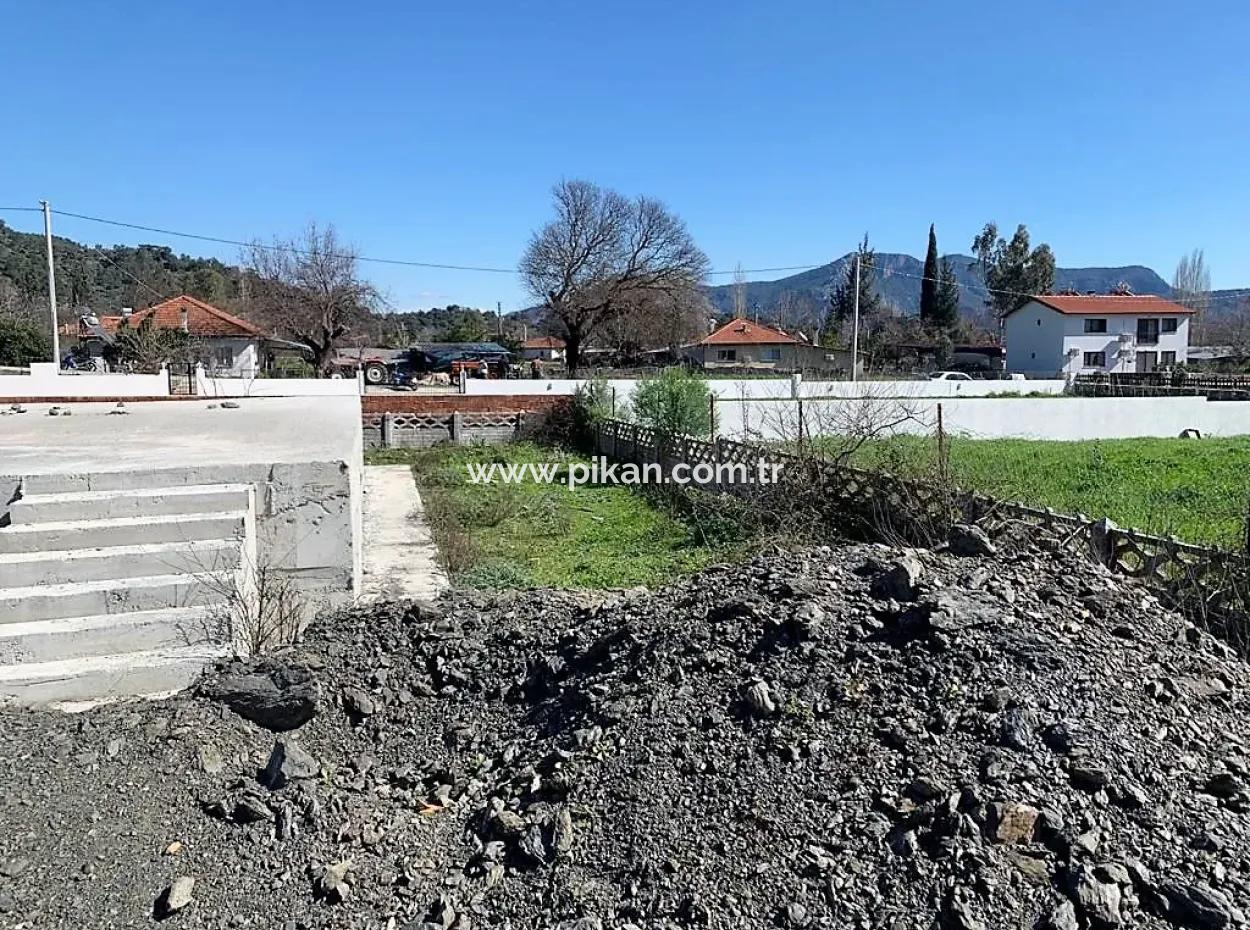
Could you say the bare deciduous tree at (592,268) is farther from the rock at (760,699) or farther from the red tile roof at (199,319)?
the rock at (760,699)

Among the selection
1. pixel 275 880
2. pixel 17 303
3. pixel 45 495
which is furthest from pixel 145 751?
pixel 17 303

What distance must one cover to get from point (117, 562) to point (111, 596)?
0.74 ft

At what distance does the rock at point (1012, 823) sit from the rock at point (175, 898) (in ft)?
7.90

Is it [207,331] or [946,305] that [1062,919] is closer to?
[207,331]

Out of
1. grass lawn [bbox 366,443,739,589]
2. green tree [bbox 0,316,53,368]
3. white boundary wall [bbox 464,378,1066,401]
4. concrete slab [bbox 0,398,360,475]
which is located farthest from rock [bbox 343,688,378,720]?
green tree [bbox 0,316,53,368]

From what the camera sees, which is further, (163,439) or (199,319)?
(199,319)

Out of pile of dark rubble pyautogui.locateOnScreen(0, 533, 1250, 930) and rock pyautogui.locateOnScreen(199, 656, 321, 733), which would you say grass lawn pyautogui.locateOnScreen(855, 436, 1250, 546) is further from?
rock pyautogui.locateOnScreen(199, 656, 321, 733)

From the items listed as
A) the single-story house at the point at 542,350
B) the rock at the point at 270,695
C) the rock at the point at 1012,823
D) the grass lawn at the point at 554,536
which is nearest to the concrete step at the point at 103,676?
the rock at the point at 270,695

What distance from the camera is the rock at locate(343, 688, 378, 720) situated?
3.64 metres

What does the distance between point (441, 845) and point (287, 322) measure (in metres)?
40.4

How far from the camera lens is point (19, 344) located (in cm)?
3014

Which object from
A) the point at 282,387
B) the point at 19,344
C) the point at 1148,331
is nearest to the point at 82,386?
the point at 282,387

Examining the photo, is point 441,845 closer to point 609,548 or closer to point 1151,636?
point 1151,636

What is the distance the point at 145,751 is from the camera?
10.5 feet
